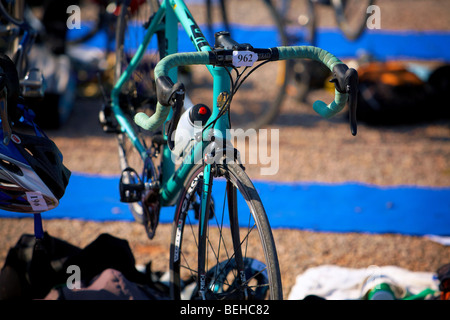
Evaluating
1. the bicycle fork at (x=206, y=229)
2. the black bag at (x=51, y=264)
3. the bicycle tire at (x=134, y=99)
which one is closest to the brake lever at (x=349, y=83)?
the bicycle fork at (x=206, y=229)

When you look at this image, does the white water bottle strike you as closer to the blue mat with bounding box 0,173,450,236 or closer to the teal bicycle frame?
the teal bicycle frame

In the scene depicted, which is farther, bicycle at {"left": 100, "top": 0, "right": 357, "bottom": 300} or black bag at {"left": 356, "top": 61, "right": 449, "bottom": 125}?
black bag at {"left": 356, "top": 61, "right": 449, "bottom": 125}

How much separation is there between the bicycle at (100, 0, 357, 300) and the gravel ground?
31 cm

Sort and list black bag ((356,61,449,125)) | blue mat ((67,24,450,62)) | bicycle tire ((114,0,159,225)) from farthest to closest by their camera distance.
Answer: blue mat ((67,24,450,62)), black bag ((356,61,449,125)), bicycle tire ((114,0,159,225))

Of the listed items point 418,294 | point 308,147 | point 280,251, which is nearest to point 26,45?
point 280,251

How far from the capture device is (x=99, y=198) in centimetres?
349

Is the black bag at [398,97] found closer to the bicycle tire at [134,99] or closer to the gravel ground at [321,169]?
the gravel ground at [321,169]

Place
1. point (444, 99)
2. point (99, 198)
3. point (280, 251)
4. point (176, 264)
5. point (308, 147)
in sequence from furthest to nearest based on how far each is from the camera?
point (444, 99)
point (308, 147)
point (99, 198)
point (280, 251)
point (176, 264)

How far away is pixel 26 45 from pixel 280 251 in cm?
183

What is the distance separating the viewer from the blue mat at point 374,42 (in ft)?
21.2

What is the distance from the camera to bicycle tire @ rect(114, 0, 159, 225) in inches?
99.1

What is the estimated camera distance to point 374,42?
6961mm
